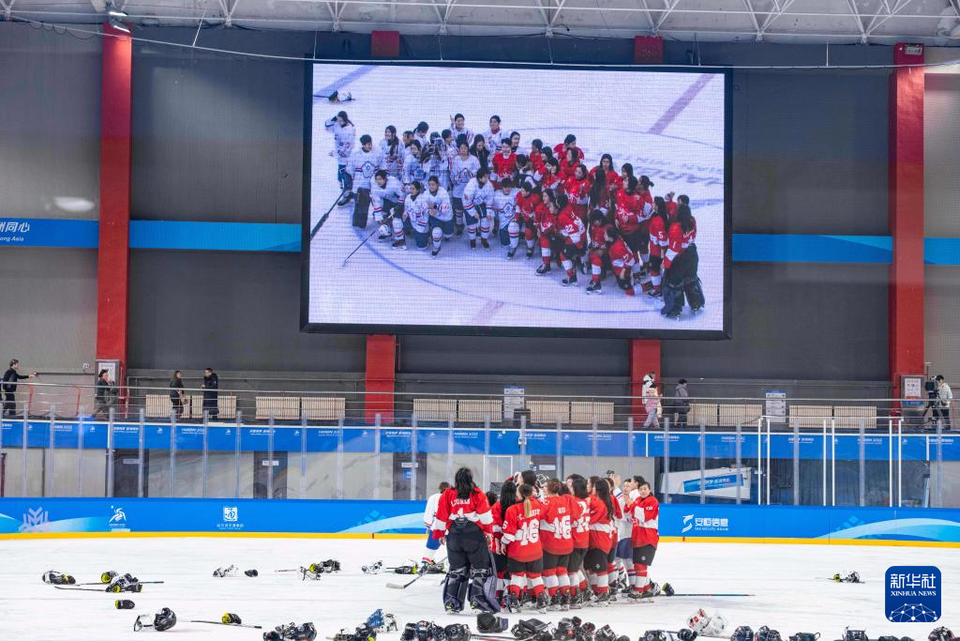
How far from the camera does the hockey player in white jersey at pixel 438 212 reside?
1086 inches

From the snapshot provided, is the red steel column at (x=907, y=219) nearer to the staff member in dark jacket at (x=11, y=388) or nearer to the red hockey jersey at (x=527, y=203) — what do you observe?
the red hockey jersey at (x=527, y=203)

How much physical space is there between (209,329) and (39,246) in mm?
4409

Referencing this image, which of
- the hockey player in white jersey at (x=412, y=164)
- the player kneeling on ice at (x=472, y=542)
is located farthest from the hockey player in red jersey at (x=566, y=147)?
the player kneeling on ice at (x=472, y=542)

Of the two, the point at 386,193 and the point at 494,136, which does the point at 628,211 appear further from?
the point at 386,193

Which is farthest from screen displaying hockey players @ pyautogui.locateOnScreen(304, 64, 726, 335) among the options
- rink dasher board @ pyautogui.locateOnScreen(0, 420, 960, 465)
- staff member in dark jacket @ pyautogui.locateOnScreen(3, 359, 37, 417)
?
staff member in dark jacket @ pyautogui.locateOnScreen(3, 359, 37, 417)

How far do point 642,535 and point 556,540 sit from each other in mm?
1765

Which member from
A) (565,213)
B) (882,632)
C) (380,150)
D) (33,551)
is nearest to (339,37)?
(380,150)

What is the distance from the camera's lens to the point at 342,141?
27250 mm

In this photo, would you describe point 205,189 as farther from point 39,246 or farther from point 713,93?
point 713,93

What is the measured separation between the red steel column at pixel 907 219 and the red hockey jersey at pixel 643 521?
703 inches

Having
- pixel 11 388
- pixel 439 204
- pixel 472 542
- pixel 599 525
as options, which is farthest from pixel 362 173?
pixel 472 542

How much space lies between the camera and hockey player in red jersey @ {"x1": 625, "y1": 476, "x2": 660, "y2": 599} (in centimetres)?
1420

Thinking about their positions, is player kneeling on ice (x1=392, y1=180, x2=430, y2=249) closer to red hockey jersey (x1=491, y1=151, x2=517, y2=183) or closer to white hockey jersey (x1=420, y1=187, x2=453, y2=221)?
white hockey jersey (x1=420, y1=187, x2=453, y2=221)

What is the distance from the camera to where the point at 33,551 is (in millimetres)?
18766
